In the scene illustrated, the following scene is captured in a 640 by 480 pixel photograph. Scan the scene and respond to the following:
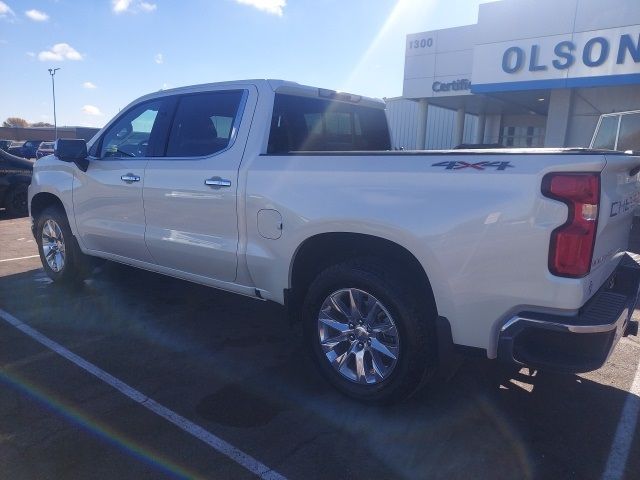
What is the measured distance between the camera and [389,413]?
3.12 metres

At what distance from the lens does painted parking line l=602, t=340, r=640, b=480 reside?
2604mm

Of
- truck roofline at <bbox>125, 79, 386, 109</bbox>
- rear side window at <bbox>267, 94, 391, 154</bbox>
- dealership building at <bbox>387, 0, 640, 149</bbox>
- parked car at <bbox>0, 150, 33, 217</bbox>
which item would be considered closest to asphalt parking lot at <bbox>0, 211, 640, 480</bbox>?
rear side window at <bbox>267, 94, 391, 154</bbox>

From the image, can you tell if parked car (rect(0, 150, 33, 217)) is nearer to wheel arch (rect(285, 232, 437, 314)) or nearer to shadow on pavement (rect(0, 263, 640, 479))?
shadow on pavement (rect(0, 263, 640, 479))

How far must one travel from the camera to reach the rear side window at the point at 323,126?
3.79 metres

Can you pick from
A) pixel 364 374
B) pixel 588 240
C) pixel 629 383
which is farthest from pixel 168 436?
pixel 629 383

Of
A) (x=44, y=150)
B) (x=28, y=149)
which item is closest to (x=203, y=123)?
(x=44, y=150)

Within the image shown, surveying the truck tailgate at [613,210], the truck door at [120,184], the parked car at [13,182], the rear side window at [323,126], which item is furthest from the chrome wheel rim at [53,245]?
the parked car at [13,182]

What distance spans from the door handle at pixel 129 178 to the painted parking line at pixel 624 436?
151 inches

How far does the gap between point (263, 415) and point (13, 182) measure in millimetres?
9800

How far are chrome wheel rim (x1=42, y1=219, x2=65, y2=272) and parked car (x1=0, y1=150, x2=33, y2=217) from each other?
5915 mm

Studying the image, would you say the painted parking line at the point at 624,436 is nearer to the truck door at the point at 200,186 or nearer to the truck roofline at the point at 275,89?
the truck door at the point at 200,186

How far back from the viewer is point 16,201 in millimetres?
10664

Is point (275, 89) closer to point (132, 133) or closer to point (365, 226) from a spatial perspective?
point (365, 226)

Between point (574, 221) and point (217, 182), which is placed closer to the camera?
point (574, 221)
